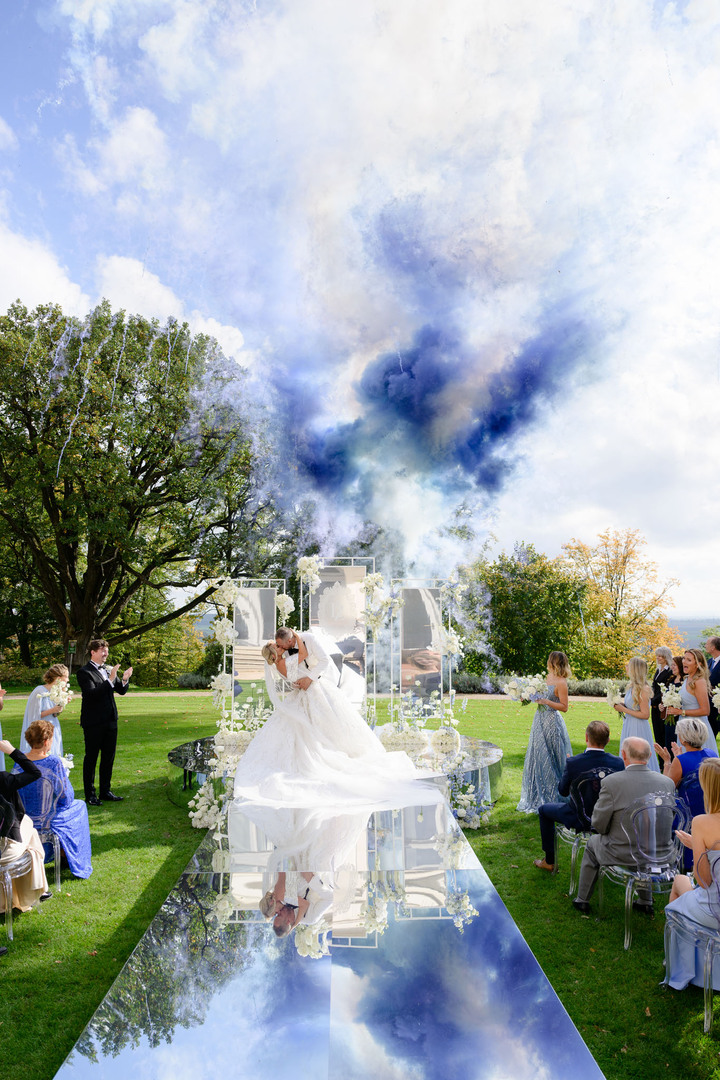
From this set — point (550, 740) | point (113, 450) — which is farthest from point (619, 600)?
point (550, 740)

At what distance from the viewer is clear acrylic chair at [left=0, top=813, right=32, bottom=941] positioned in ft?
17.3

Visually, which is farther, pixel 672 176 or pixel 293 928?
pixel 672 176

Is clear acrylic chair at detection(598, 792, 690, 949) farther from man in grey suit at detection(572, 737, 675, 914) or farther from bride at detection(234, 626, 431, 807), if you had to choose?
bride at detection(234, 626, 431, 807)

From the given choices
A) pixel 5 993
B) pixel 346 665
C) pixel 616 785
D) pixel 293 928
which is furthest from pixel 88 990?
pixel 346 665

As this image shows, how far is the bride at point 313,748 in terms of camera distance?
7.68 meters

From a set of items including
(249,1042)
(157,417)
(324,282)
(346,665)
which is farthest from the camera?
(324,282)

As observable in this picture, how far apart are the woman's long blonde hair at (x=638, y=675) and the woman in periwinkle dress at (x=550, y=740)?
2.56 ft

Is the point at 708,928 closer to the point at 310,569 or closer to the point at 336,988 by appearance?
the point at 336,988

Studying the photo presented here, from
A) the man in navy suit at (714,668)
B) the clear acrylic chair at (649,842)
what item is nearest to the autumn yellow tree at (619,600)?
the man in navy suit at (714,668)

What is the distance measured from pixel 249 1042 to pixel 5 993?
2.31 meters

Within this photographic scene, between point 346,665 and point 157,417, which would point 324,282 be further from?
point 346,665

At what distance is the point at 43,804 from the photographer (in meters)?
6.19

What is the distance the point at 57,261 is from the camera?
81.4 feet

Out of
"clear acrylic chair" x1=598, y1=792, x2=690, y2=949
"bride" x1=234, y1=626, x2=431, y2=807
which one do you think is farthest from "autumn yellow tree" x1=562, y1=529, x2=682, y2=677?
"clear acrylic chair" x1=598, y1=792, x2=690, y2=949
